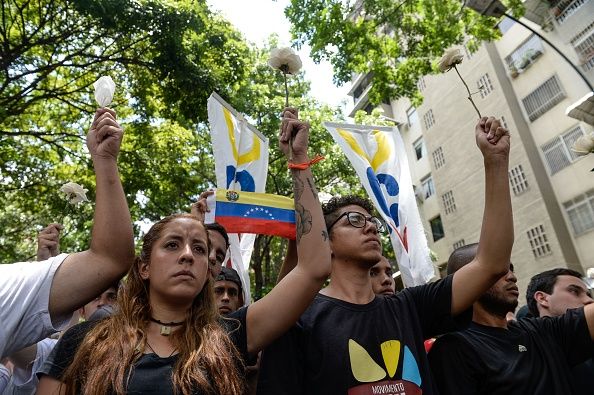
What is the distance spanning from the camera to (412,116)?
2511 cm

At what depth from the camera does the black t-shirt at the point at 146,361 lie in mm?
1713

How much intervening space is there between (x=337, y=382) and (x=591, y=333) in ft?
5.31

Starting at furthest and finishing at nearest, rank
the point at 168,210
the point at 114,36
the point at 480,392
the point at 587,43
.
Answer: the point at 587,43 → the point at 168,210 → the point at 114,36 → the point at 480,392

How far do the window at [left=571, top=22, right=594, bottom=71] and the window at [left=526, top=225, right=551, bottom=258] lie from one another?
219 inches

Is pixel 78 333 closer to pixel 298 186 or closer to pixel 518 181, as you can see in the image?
pixel 298 186

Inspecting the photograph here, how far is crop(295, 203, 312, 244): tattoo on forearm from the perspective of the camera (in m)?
2.17

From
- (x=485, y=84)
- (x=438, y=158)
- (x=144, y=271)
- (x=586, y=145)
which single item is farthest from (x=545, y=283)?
(x=438, y=158)

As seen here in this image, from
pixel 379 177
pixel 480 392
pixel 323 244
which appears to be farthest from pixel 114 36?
pixel 480 392

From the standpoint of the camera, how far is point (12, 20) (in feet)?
24.1

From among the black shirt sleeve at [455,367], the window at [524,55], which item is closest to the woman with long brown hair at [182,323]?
the black shirt sleeve at [455,367]

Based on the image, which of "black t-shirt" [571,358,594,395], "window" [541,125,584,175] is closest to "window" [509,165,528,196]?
"window" [541,125,584,175]

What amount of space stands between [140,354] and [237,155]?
2.97 m

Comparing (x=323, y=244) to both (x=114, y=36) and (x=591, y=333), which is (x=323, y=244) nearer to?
(x=591, y=333)

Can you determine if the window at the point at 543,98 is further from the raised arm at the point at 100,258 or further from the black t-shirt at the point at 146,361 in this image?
the raised arm at the point at 100,258
